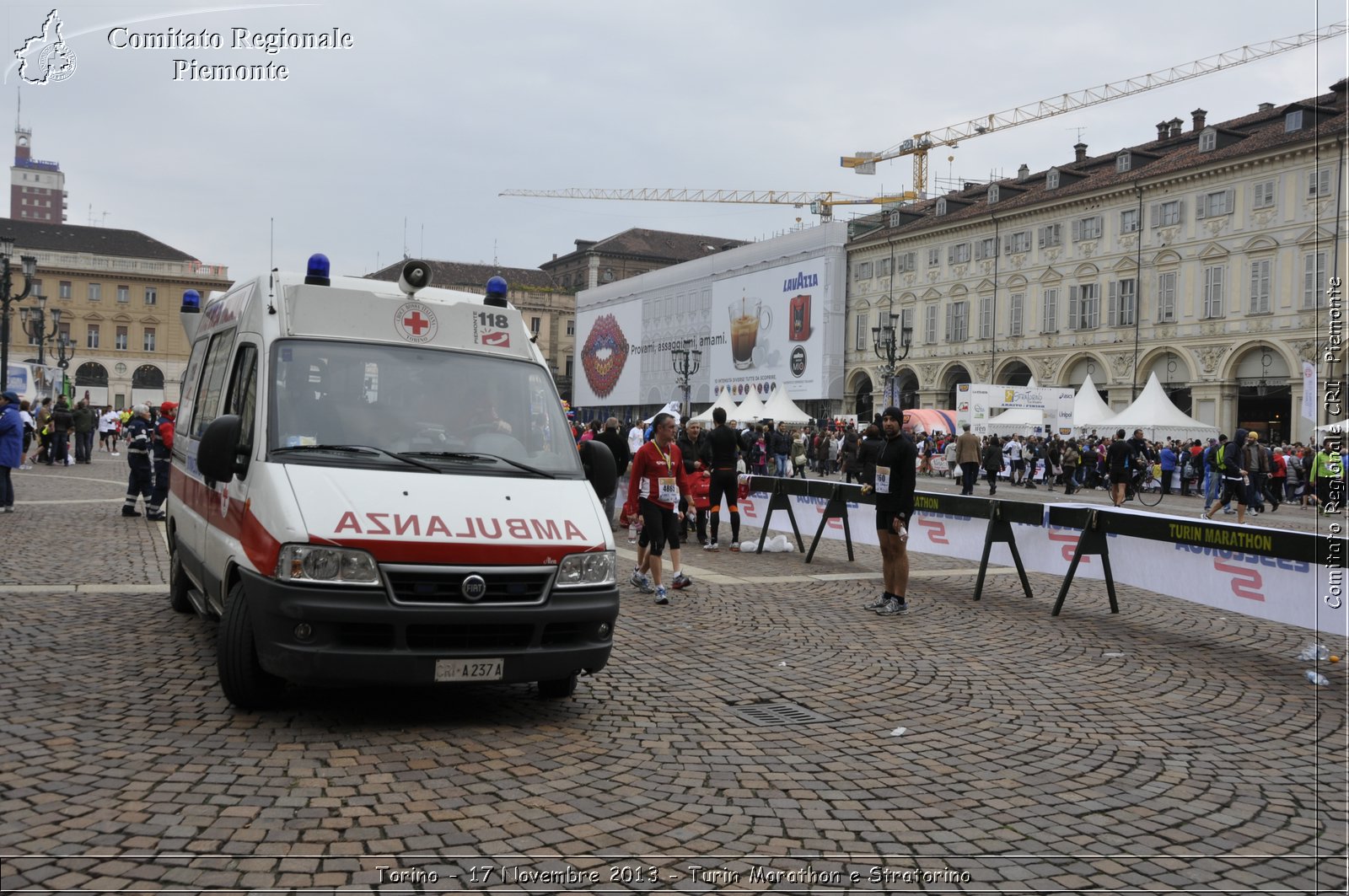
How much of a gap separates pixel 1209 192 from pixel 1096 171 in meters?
9.47

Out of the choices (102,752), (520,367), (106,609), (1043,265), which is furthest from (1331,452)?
(1043,265)

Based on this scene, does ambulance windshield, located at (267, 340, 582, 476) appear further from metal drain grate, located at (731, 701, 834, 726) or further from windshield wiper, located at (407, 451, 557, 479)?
metal drain grate, located at (731, 701, 834, 726)

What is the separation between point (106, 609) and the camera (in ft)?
28.2

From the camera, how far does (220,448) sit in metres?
5.78

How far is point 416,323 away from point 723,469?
832 centimetres

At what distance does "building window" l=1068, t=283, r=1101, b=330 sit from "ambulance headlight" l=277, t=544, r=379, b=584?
48.4 m

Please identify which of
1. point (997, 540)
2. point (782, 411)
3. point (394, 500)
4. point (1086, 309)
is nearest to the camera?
point (394, 500)

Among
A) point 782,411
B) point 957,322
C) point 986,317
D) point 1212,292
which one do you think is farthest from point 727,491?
point 957,322

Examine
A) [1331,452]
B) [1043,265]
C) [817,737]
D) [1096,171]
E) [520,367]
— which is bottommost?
[817,737]

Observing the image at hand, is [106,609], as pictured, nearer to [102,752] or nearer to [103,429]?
[102,752]

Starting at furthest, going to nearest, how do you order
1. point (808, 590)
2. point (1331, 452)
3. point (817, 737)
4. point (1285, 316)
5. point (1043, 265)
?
point (1043, 265), point (1285, 316), point (808, 590), point (817, 737), point (1331, 452)

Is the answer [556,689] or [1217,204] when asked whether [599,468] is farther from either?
[1217,204]

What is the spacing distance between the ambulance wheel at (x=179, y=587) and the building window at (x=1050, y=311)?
4775 centimetres

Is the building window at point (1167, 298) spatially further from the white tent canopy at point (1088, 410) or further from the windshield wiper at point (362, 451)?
the windshield wiper at point (362, 451)
